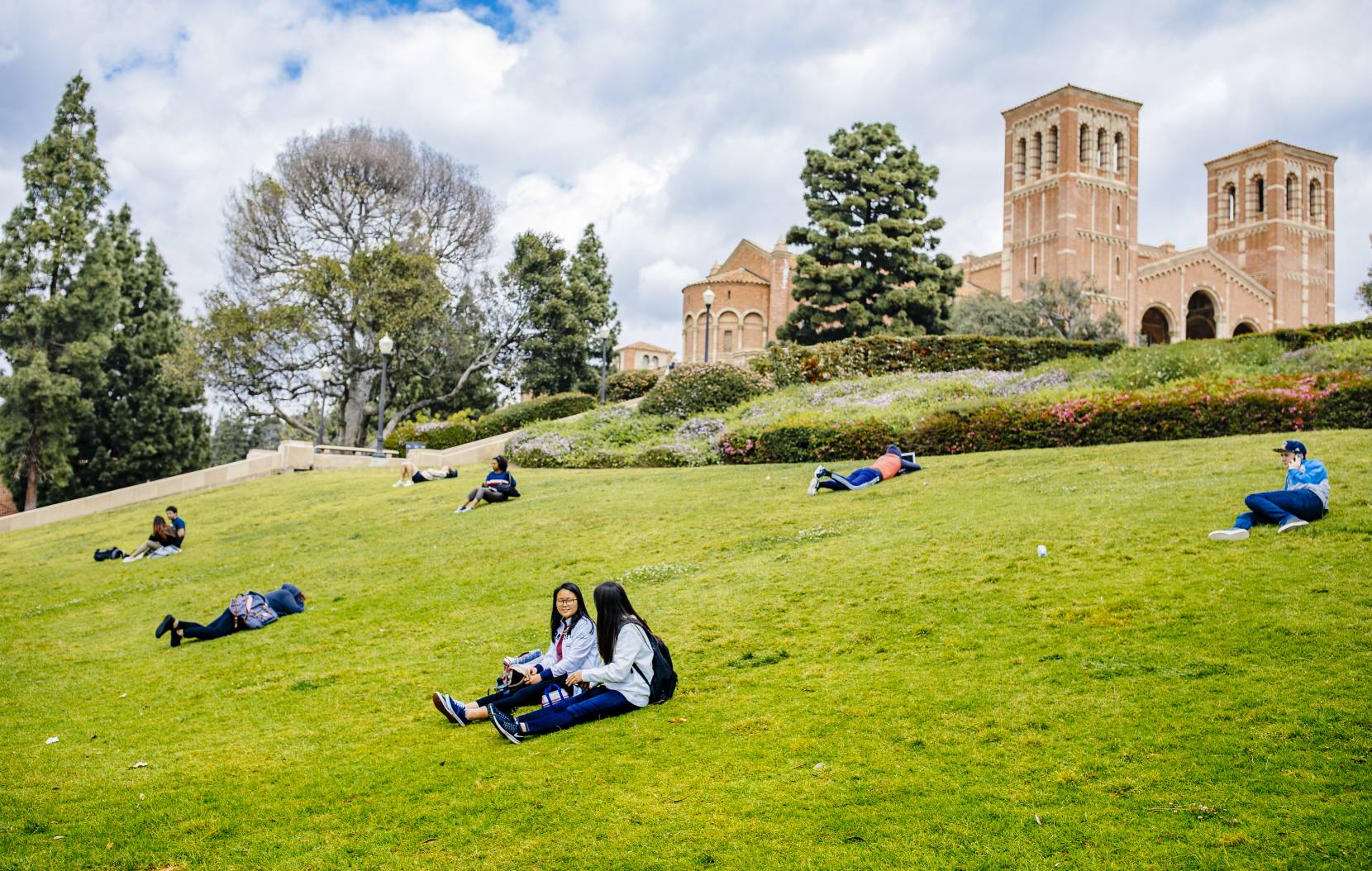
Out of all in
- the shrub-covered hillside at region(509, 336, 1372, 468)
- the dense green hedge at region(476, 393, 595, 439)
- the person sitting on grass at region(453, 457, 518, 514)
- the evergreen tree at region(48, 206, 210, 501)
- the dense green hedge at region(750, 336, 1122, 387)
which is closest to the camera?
the shrub-covered hillside at region(509, 336, 1372, 468)

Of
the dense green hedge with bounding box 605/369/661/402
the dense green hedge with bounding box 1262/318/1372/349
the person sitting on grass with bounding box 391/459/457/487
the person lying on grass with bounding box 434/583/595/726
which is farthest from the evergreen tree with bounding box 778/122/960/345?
the person lying on grass with bounding box 434/583/595/726

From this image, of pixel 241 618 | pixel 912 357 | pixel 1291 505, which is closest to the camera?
pixel 1291 505

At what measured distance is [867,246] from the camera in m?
40.6

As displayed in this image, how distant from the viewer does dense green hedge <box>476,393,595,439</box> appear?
34.9 m

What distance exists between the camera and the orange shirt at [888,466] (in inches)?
592

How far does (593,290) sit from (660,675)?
142ft

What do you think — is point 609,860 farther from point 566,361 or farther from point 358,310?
point 566,361

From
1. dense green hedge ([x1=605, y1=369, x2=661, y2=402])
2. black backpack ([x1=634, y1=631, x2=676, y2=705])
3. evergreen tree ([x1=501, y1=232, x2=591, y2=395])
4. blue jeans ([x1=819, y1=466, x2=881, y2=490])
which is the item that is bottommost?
black backpack ([x1=634, y1=631, x2=676, y2=705])

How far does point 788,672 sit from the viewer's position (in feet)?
23.6

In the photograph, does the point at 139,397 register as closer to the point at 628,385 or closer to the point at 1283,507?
the point at 628,385

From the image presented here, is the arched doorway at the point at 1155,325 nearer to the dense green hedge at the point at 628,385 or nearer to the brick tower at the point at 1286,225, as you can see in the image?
the brick tower at the point at 1286,225

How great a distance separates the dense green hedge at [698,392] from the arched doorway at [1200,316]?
50583 millimetres

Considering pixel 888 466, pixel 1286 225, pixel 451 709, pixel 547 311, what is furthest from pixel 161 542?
pixel 1286 225

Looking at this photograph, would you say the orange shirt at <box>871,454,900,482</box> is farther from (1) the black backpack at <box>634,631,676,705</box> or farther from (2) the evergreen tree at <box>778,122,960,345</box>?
(2) the evergreen tree at <box>778,122,960,345</box>
